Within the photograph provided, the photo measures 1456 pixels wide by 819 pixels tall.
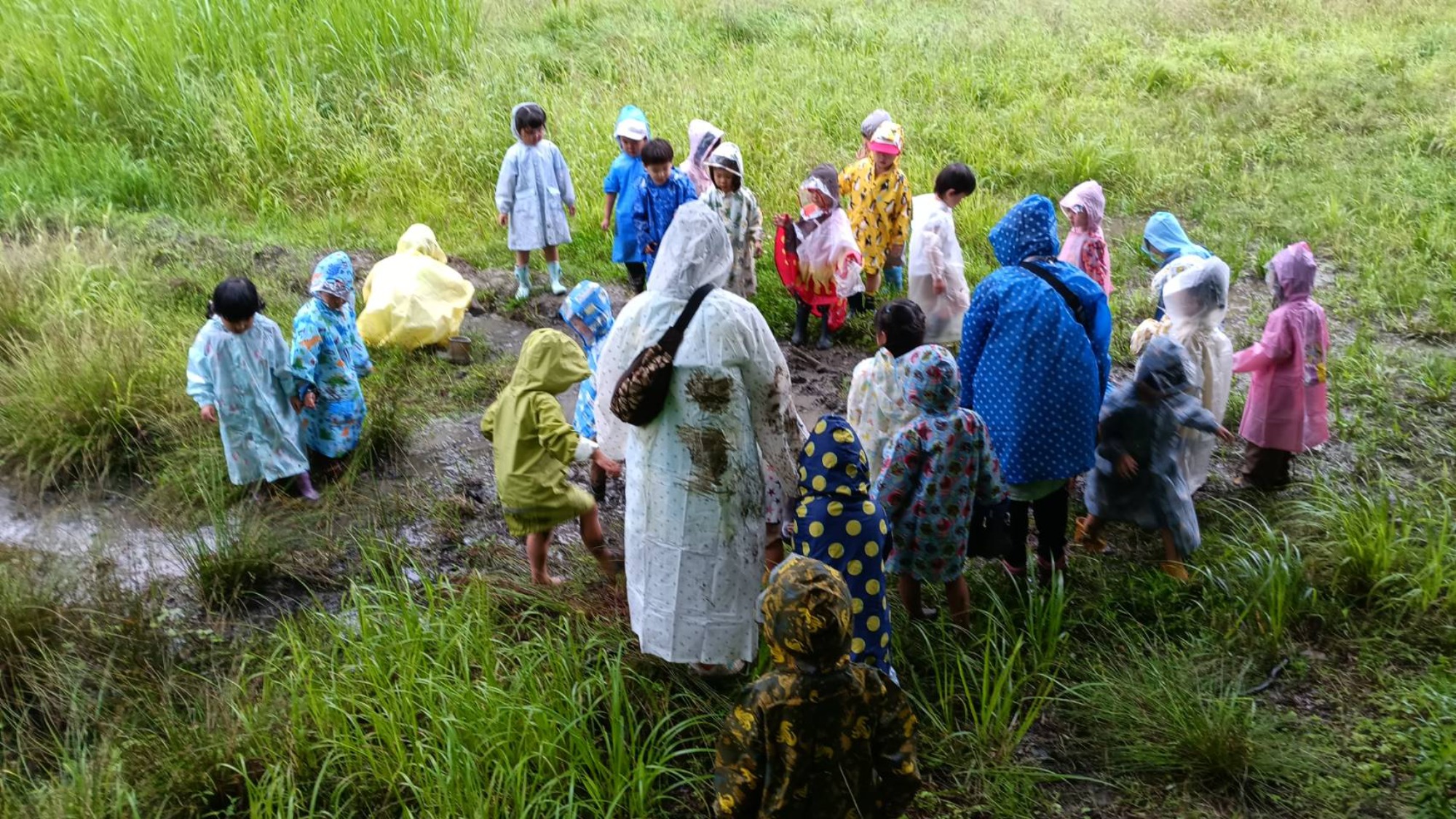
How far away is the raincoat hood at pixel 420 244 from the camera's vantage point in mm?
7328

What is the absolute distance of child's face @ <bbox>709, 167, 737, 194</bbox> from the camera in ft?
22.6

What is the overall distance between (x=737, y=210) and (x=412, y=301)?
7.09 ft

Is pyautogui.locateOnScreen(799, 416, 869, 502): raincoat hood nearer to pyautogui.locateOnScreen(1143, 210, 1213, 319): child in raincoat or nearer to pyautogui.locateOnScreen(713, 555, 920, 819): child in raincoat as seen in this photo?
pyautogui.locateOnScreen(713, 555, 920, 819): child in raincoat

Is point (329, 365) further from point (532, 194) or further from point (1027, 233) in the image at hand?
point (1027, 233)

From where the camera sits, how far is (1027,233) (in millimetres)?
4586

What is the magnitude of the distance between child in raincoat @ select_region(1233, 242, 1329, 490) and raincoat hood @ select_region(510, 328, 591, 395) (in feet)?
10.6

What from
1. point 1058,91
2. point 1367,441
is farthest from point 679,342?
point 1058,91

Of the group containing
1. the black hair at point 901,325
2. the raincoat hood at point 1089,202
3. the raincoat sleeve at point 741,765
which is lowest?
the raincoat sleeve at point 741,765

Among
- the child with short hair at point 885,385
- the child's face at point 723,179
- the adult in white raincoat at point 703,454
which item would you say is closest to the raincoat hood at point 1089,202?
the child's face at point 723,179

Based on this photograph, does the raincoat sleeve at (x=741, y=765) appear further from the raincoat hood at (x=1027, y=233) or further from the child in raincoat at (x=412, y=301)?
the child in raincoat at (x=412, y=301)

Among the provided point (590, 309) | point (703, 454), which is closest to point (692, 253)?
point (703, 454)

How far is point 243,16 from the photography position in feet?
37.4

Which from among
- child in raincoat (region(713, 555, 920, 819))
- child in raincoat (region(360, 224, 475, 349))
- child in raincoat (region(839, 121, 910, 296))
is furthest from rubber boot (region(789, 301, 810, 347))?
child in raincoat (region(713, 555, 920, 819))

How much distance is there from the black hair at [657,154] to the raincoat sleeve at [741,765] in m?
5.10
